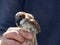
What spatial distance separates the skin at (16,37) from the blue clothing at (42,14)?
0.36 meters

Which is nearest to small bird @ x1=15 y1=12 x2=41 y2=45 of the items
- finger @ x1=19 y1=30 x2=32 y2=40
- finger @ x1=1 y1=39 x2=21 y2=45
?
finger @ x1=19 y1=30 x2=32 y2=40

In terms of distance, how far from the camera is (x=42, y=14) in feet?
5.83

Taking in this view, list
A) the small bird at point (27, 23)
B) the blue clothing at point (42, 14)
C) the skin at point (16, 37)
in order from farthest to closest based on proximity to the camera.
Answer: the blue clothing at point (42, 14) → the skin at point (16, 37) → the small bird at point (27, 23)

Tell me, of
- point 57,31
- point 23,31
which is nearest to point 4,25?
point 57,31

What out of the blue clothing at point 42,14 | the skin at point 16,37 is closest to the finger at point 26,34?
the skin at point 16,37

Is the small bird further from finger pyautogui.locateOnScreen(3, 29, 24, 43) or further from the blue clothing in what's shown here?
the blue clothing

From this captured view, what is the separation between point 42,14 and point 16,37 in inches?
17.6

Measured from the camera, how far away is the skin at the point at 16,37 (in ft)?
4.23

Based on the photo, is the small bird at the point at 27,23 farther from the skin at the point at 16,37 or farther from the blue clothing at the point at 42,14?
the blue clothing at the point at 42,14

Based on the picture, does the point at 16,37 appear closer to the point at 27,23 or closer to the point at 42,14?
the point at 27,23

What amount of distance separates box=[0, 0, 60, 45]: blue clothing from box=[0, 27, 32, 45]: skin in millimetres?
357

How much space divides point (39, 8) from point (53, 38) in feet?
0.72

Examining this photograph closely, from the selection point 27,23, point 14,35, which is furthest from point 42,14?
point 27,23

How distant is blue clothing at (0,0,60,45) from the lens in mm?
1705
